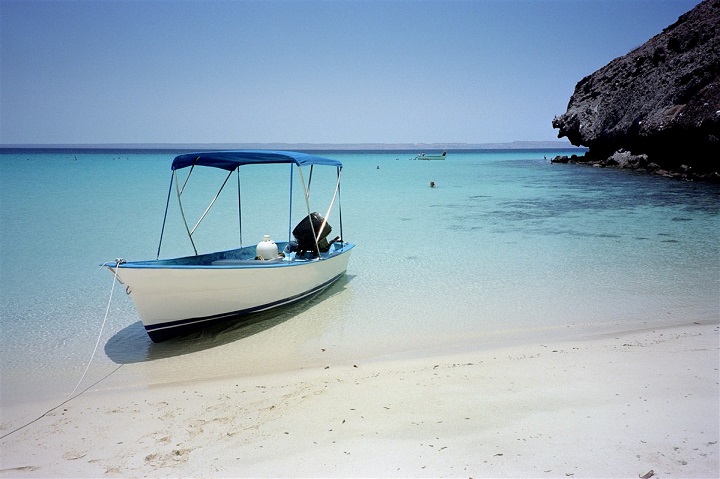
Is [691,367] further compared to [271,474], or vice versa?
[691,367]

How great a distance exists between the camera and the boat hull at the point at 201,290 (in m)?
6.32

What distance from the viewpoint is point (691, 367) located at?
17.8 ft

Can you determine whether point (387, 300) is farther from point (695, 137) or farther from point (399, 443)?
point (695, 137)

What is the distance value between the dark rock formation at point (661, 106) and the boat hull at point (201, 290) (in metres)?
28.2

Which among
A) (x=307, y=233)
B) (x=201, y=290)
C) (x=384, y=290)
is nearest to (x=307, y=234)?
(x=307, y=233)

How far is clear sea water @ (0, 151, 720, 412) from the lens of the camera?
6449mm

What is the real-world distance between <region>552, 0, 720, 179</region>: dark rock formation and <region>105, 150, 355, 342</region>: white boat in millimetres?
26869

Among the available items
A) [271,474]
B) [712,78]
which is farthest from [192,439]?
[712,78]

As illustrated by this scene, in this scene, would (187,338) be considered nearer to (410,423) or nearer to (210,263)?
(210,263)

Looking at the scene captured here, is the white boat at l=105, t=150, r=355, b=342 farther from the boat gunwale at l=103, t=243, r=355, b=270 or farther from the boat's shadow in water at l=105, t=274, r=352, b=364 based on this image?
the boat's shadow in water at l=105, t=274, r=352, b=364

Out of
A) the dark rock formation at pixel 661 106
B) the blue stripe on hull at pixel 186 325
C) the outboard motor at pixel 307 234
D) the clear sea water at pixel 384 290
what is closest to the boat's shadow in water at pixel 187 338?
the clear sea water at pixel 384 290

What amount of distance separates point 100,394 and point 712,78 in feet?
121

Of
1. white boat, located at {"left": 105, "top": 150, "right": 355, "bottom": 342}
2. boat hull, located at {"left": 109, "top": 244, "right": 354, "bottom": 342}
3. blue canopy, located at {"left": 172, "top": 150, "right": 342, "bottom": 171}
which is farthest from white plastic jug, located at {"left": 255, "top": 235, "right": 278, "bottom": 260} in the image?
blue canopy, located at {"left": 172, "top": 150, "right": 342, "bottom": 171}

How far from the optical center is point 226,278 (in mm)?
6930
